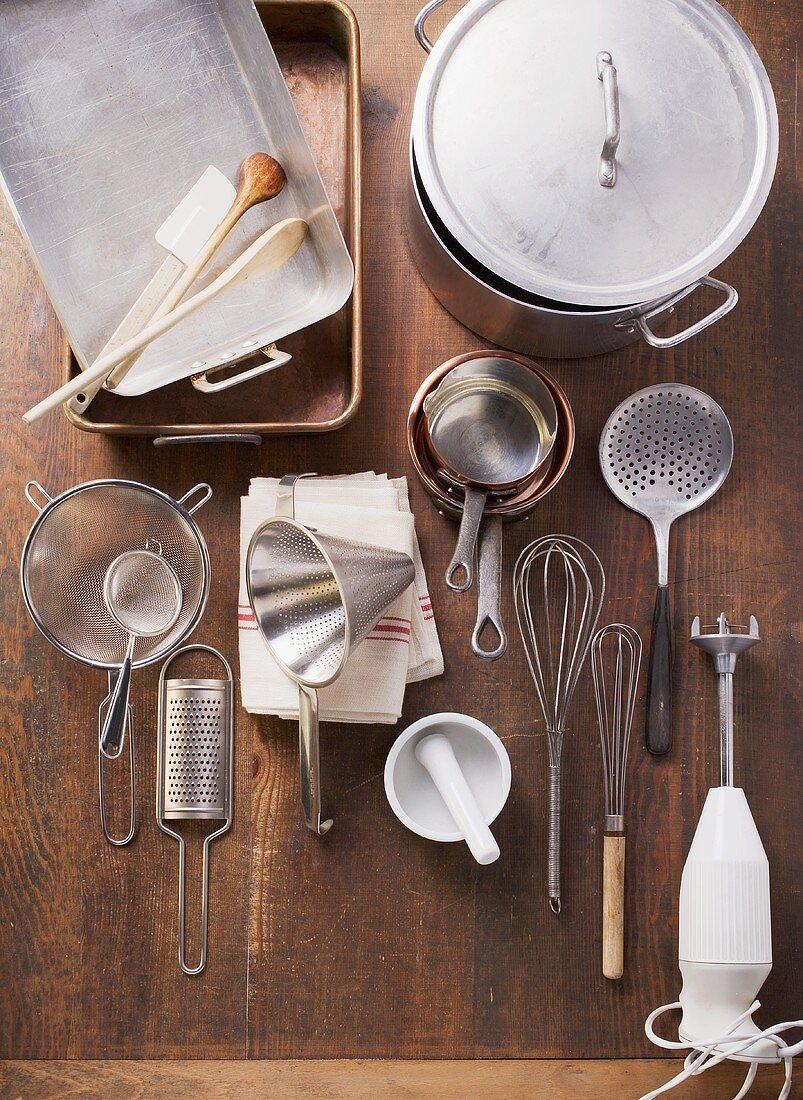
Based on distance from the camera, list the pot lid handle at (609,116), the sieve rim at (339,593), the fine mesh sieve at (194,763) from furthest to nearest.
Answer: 1. the fine mesh sieve at (194,763)
2. the sieve rim at (339,593)
3. the pot lid handle at (609,116)

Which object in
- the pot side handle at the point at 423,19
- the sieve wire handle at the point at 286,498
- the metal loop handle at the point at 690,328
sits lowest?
the sieve wire handle at the point at 286,498

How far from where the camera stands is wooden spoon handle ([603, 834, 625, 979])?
32.7 inches

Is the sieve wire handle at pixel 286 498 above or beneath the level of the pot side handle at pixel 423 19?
beneath

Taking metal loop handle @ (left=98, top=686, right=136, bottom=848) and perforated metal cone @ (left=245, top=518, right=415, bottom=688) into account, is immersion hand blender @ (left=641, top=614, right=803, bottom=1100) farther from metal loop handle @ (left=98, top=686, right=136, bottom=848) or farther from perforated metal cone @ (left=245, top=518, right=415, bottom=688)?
metal loop handle @ (left=98, top=686, right=136, bottom=848)

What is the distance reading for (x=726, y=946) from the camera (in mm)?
767

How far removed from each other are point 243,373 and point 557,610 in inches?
14.3

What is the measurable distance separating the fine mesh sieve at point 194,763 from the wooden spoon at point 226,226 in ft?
0.91

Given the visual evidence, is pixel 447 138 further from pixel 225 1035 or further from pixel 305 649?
pixel 225 1035

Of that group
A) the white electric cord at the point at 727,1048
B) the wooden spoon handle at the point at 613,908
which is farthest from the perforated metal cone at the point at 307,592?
the white electric cord at the point at 727,1048

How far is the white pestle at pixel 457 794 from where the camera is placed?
766mm

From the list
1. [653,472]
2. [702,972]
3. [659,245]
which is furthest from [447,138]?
[702,972]

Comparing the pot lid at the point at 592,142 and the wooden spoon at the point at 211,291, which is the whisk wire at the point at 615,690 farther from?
the wooden spoon at the point at 211,291

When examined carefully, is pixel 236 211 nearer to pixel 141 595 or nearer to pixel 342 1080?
pixel 141 595

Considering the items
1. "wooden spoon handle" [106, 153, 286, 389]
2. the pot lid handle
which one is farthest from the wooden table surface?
the pot lid handle
